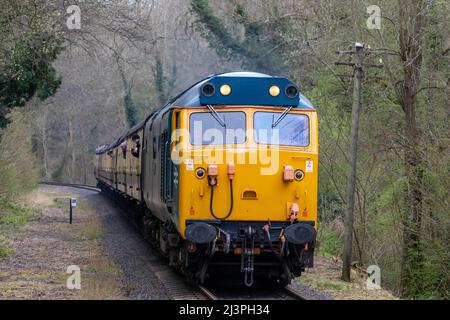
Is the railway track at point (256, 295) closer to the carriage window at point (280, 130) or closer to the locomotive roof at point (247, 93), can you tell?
the carriage window at point (280, 130)

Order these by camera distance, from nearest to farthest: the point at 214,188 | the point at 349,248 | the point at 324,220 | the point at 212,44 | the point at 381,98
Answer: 1. the point at 214,188
2. the point at 349,248
3. the point at 381,98
4. the point at 324,220
5. the point at 212,44

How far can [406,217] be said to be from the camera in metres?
17.0

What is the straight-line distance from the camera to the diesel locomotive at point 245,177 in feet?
37.2

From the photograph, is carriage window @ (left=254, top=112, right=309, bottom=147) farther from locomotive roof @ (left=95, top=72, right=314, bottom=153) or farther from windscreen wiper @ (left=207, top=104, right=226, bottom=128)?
windscreen wiper @ (left=207, top=104, right=226, bottom=128)

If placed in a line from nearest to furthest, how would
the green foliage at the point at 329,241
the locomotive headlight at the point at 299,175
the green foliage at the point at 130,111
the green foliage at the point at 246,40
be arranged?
the locomotive headlight at the point at 299,175
the green foliage at the point at 329,241
the green foliage at the point at 246,40
the green foliage at the point at 130,111

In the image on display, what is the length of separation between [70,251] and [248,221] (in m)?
7.81

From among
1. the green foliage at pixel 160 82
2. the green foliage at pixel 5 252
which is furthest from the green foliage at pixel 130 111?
the green foliage at pixel 5 252

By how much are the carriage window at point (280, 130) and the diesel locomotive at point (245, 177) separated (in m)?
0.02

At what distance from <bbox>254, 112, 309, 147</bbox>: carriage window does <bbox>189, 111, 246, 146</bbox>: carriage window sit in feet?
0.85

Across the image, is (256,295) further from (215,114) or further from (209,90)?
(209,90)

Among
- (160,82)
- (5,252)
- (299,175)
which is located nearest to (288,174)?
(299,175)

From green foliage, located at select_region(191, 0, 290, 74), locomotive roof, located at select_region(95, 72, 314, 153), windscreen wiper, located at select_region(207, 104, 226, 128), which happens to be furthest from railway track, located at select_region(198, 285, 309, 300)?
green foliage, located at select_region(191, 0, 290, 74)

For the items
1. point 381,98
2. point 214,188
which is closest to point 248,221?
point 214,188
